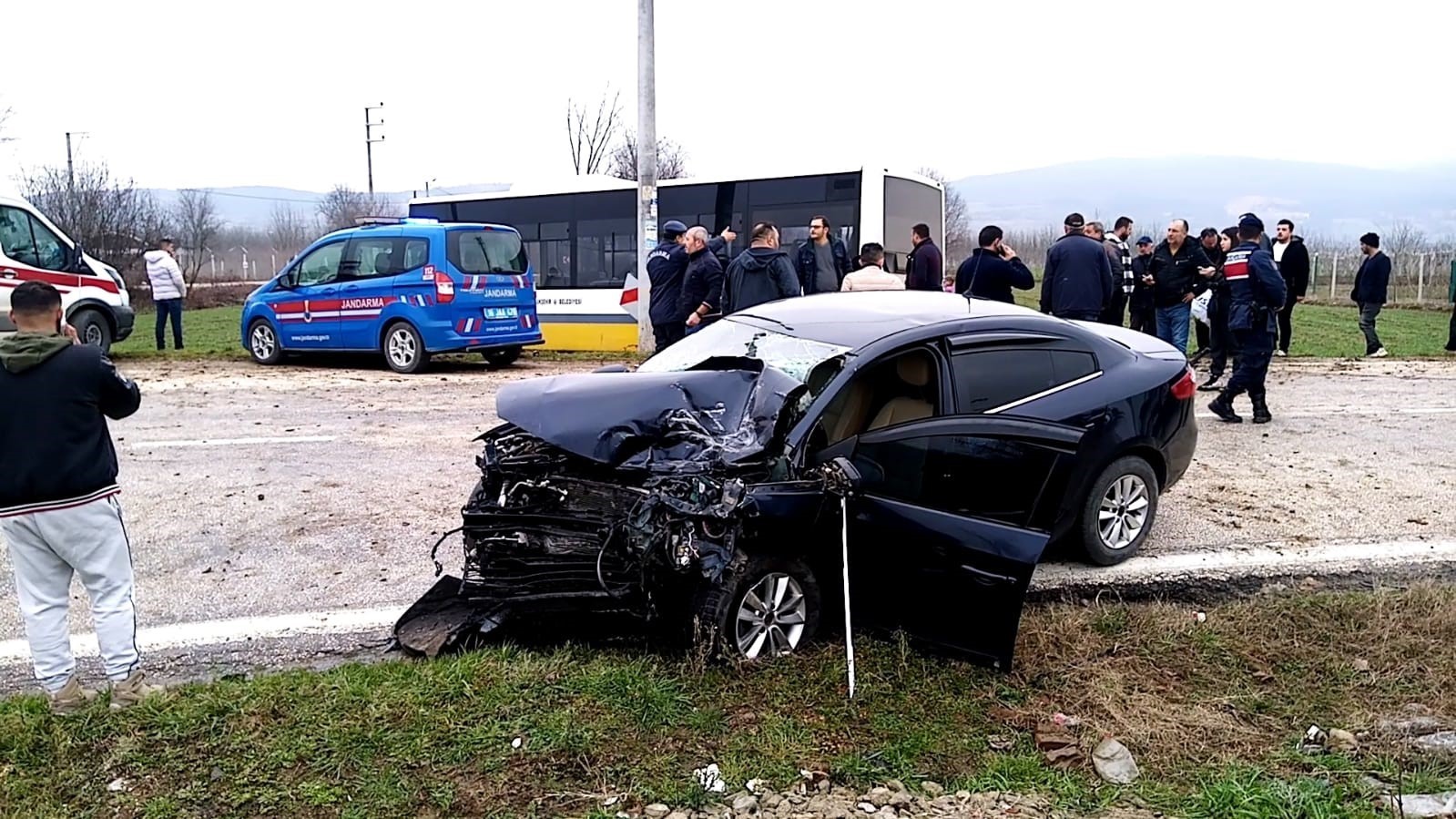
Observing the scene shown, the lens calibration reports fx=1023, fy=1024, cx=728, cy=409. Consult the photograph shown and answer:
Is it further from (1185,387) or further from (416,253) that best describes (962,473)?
(416,253)

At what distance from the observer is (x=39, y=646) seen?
3.60 m

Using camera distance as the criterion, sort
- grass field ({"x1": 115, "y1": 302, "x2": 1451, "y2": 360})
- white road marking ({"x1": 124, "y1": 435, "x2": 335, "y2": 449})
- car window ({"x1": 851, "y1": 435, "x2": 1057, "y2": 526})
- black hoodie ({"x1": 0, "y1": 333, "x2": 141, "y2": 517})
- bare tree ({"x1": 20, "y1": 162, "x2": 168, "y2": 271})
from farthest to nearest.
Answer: bare tree ({"x1": 20, "y1": 162, "x2": 168, "y2": 271}), grass field ({"x1": 115, "y1": 302, "x2": 1451, "y2": 360}), white road marking ({"x1": 124, "y1": 435, "x2": 335, "y2": 449}), car window ({"x1": 851, "y1": 435, "x2": 1057, "y2": 526}), black hoodie ({"x1": 0, "y1": 333, "x2": 141, "y2": 517})

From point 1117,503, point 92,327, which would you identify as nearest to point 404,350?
point 92,327

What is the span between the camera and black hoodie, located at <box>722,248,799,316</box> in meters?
8.83

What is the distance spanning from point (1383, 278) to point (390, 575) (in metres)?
14.8

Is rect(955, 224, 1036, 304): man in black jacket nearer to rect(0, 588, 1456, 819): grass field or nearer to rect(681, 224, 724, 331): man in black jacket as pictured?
rect(681, 224, 724, 331): man in black jacket

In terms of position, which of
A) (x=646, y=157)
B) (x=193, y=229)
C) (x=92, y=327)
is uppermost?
(x=193, y=229)

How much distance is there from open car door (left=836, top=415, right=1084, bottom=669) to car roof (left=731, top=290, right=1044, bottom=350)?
64 centimetres

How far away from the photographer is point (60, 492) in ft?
11.4

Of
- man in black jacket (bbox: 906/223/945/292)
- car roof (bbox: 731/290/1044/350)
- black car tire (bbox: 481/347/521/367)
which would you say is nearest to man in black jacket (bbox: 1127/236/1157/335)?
man in black jacket (bbox: 906/223/945/292)

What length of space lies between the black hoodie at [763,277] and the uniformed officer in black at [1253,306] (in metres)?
3.79

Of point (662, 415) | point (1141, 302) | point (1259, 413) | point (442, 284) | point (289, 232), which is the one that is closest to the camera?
point (662, 415)

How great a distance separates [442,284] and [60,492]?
9.58 metres

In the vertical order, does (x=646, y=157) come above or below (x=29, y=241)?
above
